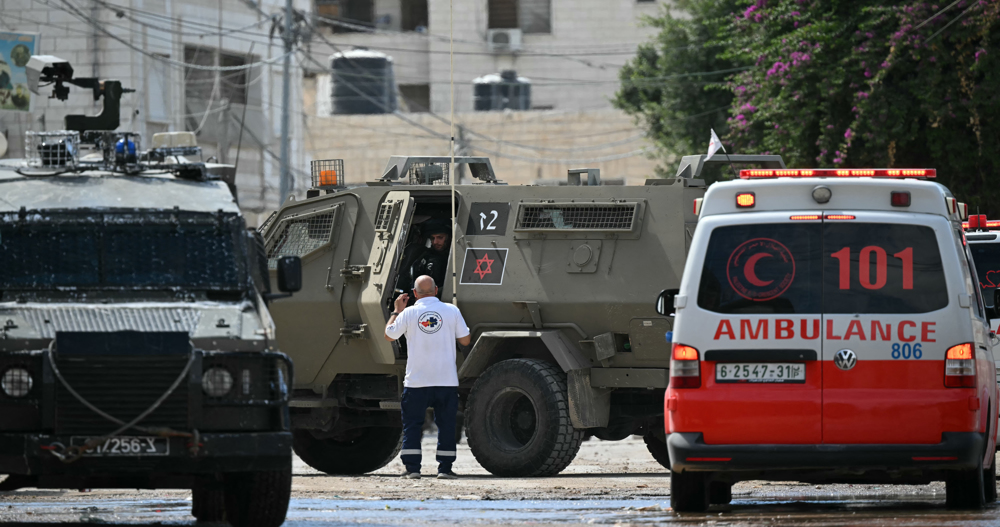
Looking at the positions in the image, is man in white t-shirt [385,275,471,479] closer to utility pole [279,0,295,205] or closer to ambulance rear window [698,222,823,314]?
ambulance rear window [698,222,823,314]

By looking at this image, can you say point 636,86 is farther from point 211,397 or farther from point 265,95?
point 211,397

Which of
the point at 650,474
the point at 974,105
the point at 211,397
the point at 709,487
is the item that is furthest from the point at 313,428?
the point at 974,105

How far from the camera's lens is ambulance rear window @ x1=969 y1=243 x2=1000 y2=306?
1430 centimetres

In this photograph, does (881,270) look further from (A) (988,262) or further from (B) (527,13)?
(B) (527,13)

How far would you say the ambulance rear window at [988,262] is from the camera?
14305mm

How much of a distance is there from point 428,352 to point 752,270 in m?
4.28

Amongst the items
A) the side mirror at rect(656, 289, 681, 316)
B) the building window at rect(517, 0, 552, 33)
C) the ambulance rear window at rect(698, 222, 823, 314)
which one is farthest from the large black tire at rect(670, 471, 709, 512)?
the building window at rect(517, 0, 552, 33)

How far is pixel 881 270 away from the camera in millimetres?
9461

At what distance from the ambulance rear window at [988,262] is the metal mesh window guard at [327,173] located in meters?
5.49

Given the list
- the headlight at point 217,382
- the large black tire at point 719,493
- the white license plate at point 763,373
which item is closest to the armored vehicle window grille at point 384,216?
the large black tire at point 719,493

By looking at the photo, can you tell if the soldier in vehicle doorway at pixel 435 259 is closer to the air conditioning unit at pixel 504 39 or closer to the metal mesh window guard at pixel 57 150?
the metal mesh window guard at pixel 57 150

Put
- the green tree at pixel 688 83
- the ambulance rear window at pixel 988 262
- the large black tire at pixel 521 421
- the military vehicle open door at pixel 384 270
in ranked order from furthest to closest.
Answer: the green tree at pixel 688 83
the military vehicle open door at pixel 384 270
the ambulance rear window at pixel 988 262
the large black tire at pixel 521 421

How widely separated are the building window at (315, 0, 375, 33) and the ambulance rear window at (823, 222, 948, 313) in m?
49.7

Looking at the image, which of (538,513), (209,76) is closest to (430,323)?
(538,513)
